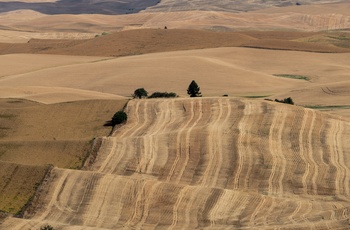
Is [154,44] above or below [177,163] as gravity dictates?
below

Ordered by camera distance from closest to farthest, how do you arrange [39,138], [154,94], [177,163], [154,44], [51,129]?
[177,163] < [39,138] < [51,129] < [154,94] < [154,44]

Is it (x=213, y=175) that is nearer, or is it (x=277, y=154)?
(x=213, y=175)

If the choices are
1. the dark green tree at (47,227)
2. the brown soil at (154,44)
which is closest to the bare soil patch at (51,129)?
the dark green tree at (47,227)

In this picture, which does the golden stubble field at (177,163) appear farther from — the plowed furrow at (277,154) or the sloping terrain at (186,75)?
the sloping terrain at (186,75)

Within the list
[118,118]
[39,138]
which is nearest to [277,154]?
[118,118]

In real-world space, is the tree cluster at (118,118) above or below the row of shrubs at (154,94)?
above

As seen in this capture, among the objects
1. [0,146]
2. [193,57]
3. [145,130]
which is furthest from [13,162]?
[193,57]

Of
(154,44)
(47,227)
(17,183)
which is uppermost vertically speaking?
(47,227)

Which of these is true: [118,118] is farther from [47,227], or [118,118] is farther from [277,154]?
[47,227]

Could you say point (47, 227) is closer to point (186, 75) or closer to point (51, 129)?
point (51, 129)

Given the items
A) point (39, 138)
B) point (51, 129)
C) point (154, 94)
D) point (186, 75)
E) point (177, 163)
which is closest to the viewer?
point (177, 163)
